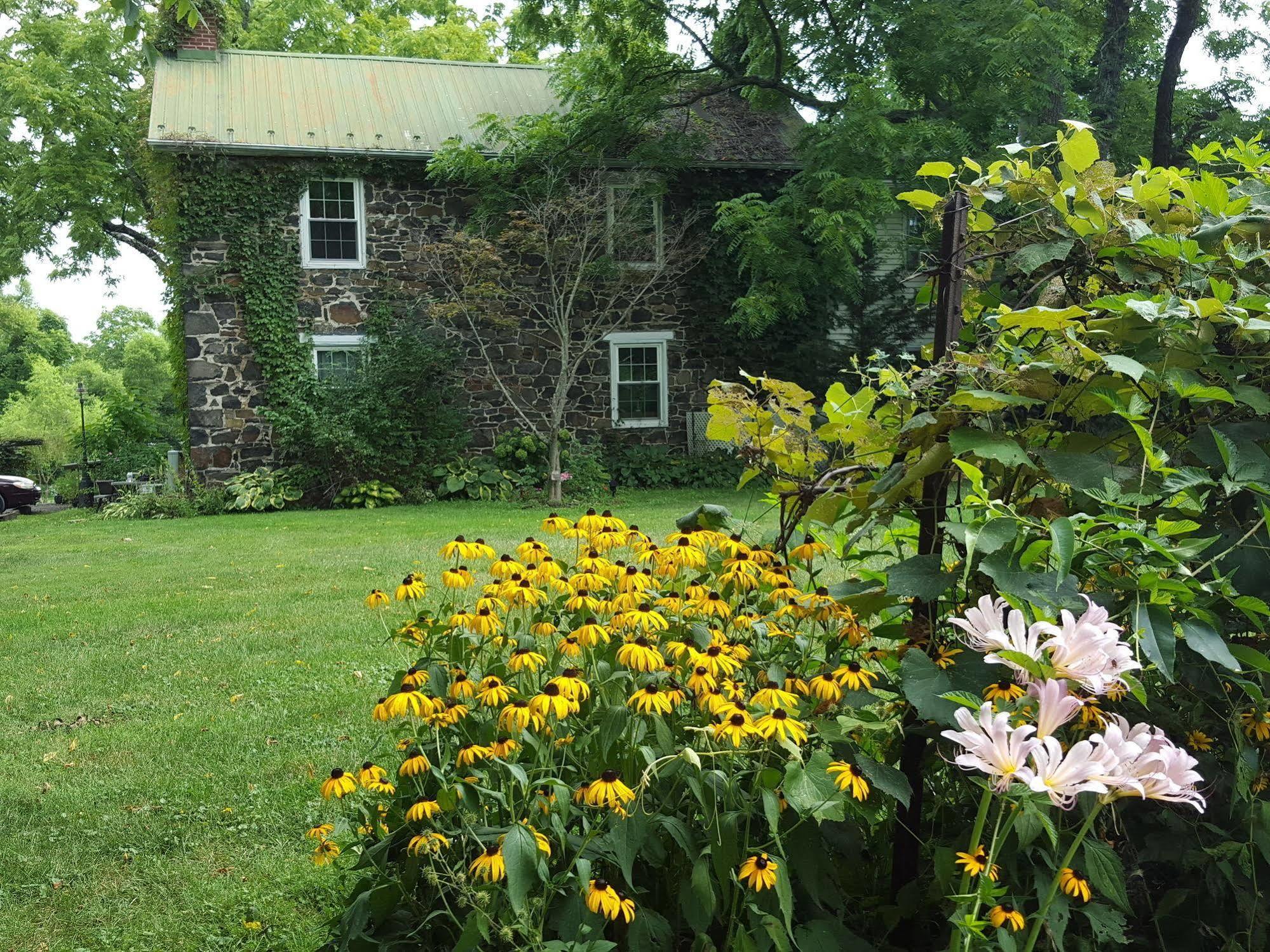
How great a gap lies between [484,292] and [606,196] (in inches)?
88.6

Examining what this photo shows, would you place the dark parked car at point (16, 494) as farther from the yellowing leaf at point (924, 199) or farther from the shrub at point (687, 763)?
the yellowing leaf at point (924, 199)

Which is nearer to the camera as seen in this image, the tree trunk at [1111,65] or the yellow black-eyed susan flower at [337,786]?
the yellow black-eyed susan flower at [337,786]

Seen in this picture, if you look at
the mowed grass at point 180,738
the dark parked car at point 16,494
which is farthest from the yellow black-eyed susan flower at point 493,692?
the dark parked car at point 16,494

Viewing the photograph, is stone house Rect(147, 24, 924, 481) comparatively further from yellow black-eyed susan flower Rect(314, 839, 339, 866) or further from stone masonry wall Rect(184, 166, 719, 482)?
yellow black-eyed susan flower Rect(314, 839, 339, 866)

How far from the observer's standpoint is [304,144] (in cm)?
1452

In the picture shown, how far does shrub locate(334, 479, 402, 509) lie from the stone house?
145cm

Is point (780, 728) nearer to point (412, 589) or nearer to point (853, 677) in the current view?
point (853, 677)

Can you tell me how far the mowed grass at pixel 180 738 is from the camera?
2.96 metres

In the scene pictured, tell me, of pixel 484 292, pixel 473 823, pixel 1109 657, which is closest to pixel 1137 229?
pixel 1109 657

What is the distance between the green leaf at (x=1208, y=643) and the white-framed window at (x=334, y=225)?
14.7 metres

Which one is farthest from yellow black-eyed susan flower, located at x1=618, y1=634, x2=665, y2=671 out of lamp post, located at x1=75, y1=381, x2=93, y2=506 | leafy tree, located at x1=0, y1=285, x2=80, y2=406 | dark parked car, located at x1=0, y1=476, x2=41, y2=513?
leafy tree, located at x1=0, y1=285, x2=80, y2=406

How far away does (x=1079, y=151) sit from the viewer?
6.62ft

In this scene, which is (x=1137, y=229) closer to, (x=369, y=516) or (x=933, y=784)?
(x=933, y=784)

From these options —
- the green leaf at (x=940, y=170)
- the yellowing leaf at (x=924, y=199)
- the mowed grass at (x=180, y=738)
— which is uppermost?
the green leaf at (x=940, y=170)
